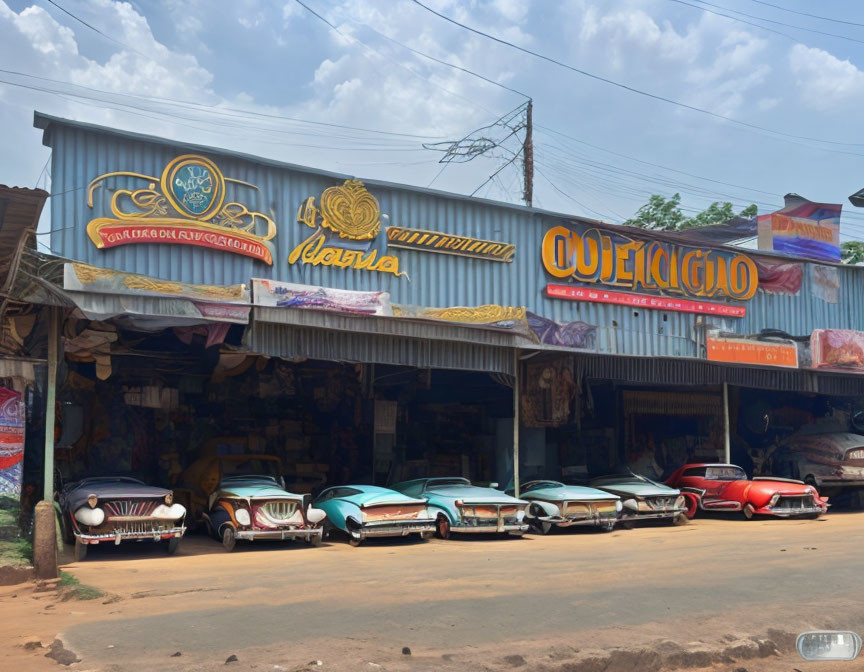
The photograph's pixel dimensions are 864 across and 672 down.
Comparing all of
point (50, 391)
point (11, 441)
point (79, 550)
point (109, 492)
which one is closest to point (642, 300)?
point (109, 492)

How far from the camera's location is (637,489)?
1964 cm

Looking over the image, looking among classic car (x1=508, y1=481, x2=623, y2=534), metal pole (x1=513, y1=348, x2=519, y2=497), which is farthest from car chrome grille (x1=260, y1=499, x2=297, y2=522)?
metal pole (x1=513, y1=348, x2=519, y2=497)

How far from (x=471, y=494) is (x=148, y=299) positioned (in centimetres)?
717

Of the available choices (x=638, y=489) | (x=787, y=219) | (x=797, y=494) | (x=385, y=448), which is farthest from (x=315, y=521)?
(x=787, y=219)

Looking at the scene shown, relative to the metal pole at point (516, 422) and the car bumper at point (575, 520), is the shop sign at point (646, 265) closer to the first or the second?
the metal pole at point (516, 422)

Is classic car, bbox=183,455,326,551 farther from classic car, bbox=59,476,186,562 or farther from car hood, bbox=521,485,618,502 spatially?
car hood, bbox=521,485,618,502

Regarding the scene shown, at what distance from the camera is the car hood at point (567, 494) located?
712 inches

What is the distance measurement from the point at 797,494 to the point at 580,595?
11953 millimetres

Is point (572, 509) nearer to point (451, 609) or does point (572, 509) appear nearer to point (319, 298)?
point (319, 298)

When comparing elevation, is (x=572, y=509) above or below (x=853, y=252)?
below

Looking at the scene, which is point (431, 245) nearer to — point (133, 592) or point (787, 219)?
point (133, 592)

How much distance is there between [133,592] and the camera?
10.6m

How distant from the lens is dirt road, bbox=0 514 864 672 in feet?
24.3

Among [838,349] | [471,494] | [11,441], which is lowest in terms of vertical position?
[471,494]
